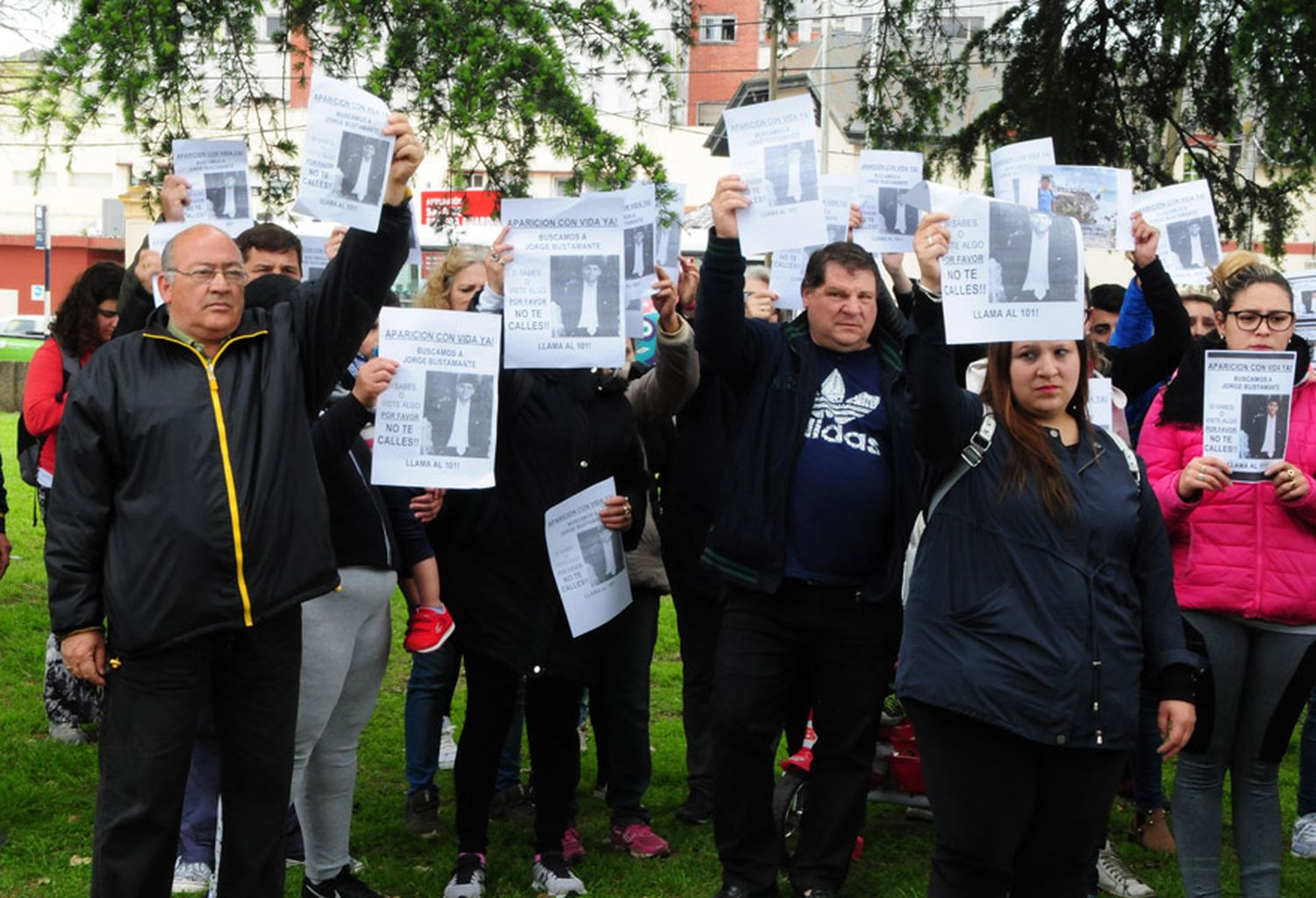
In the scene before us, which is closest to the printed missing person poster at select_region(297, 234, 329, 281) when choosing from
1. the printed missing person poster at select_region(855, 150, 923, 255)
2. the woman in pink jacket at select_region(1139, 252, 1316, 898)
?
the printed missing person poster at select_region(855, 150, 923, 255)

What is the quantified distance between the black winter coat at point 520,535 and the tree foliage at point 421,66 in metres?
1.70

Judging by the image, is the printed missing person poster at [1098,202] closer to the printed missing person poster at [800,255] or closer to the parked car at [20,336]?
the printed missing person poster at [800,255]

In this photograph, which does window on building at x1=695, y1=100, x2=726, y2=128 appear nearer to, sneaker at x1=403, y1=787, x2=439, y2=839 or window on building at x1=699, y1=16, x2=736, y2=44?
window on building at x1=699, y1=16, x2=736, y2=44

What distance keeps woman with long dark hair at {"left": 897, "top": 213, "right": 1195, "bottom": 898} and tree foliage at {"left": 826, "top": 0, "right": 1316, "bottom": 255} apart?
4.80 meters

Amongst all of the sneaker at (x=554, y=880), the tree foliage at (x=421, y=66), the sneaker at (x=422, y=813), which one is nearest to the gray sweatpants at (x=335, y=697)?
the sneaker at (x=554, y=880)

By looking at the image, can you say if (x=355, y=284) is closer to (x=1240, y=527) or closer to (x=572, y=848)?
(x=572, y=848)

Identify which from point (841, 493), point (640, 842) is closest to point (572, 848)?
point (640, 842)

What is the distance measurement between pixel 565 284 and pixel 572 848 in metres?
2.12

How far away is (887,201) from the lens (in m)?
5.99

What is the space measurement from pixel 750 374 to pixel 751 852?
5.25ft

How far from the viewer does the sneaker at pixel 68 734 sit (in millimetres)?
6867

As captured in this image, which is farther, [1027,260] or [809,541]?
[809,541]

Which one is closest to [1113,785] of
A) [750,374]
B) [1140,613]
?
[1140,613]

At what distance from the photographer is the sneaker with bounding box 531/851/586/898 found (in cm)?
526
